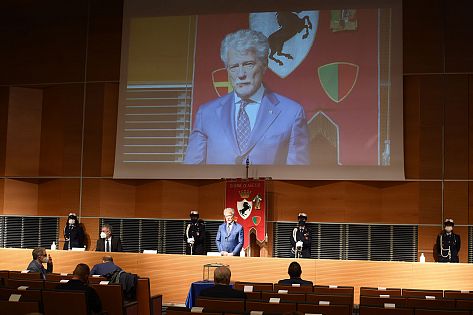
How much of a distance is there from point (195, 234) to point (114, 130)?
299 centimetres

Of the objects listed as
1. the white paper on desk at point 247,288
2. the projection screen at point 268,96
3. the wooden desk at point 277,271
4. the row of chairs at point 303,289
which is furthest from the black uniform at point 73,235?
the white paper on desk at point 247,288

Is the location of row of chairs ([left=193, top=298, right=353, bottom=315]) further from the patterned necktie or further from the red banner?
the patterned necktie

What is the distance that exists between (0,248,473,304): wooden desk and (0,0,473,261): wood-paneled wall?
2795 mm

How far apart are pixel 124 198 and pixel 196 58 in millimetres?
3120

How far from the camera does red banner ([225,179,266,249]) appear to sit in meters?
12.1

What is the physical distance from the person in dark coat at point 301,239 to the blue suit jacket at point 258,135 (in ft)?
4.03

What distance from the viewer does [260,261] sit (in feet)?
33.1

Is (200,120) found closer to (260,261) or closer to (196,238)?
(196,238)

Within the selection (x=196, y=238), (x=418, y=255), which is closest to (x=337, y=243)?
(x=418, y=255)

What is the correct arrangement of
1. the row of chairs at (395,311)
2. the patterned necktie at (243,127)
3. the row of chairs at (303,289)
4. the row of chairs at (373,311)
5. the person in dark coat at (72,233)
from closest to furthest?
the row of chairs at (373,311), the row of chairs at (395,311), the row of chairs at (303,289), the patterned necktie at (243,127), the person in dark coat at (72,233)

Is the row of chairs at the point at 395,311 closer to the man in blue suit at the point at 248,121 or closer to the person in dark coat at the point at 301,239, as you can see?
the person in dark coat at the point at 301,239

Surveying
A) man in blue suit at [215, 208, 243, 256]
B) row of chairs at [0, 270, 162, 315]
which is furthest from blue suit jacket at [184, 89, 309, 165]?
row of chairs at [0, 270, 162, 315]

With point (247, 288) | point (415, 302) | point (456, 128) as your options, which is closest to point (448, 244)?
point (456, 128)

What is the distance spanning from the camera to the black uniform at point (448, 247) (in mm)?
11555
